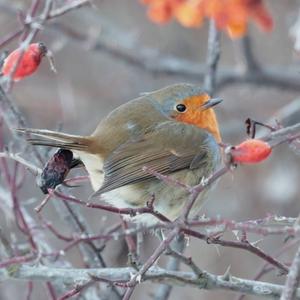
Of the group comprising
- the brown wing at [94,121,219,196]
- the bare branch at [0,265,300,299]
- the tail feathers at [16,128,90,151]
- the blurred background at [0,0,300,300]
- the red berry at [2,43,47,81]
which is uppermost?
the blurred background at [0,0,300,300]

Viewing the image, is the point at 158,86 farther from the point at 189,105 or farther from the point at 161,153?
the point at 161,153

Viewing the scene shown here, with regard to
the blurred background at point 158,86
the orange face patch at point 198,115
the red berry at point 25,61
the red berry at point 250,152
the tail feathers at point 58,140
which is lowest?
the red berry at point 250,152

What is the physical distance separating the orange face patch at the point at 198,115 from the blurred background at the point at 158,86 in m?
0.60

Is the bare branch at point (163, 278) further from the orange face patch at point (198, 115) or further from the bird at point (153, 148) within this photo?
the orange face patch at point (198, 115)

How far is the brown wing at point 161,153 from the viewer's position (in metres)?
3.29

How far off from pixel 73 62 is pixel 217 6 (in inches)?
144

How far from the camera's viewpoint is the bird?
129 inches

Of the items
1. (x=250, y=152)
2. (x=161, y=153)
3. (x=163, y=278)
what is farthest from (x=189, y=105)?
(x=250, y=152)

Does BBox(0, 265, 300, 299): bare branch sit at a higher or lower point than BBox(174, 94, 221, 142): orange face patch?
lower

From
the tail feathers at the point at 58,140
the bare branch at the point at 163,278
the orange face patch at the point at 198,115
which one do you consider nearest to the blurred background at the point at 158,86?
the orange face patch at the point at 198,115

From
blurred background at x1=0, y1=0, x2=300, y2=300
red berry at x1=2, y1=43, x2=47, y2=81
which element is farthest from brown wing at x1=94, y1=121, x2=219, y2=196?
red berry at x1=2, y1=43, x2=47, y2=81

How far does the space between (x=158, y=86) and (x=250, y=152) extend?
4419 mm

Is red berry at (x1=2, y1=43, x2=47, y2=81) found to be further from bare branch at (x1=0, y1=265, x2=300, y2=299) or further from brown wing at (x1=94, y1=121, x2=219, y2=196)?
brown wing at (x1=94, y1=121, x2=219, y2=196)

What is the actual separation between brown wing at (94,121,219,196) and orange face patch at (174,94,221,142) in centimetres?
7
